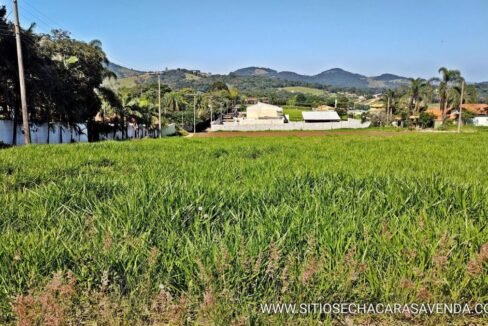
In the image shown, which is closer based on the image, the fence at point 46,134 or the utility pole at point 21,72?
the utility pole at point 21,72

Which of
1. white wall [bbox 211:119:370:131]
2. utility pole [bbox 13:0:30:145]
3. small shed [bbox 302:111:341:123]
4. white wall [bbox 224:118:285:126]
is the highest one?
utility pole [bbox 13:0:30:145]

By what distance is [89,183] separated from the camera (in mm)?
5531

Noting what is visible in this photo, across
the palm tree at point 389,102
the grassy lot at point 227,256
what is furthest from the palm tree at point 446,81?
the grassy lot at point 227,256

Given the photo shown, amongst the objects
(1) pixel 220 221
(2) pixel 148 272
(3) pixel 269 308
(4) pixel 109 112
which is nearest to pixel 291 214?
(1) pixel 220 221

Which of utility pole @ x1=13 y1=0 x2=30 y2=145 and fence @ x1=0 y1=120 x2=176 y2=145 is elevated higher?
utility pole @ x1=13 y1=0 x2=30 y2=145

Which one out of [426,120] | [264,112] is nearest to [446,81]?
[426,120]

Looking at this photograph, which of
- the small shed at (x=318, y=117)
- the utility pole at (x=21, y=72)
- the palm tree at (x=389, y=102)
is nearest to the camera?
the utility pole at (x=21, y=72)

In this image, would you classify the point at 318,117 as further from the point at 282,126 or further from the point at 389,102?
A: the point at 282,126

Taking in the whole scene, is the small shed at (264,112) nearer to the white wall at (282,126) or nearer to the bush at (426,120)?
the white wall at (282,126)

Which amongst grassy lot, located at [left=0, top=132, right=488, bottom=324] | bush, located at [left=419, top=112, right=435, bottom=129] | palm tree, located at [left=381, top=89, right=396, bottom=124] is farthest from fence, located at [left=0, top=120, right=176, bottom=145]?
palm tree, located at [left=381, top=89, right=396, bottom=124]

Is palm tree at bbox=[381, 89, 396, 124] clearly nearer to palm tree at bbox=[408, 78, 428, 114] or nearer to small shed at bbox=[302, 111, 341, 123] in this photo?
palm tree at bbox=[408, 78, 428, 114]

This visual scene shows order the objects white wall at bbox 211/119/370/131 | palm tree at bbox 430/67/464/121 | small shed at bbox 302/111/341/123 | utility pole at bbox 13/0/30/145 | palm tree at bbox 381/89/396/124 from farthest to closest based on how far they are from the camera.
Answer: small shed at bbox 302/111/341/123 < palm tree at bbox 381/89/396/124 < white wall at bbox 211/119/370/131 < palm tree at bbox 430/67/464/121 < utility pole at bbox 13/0/30/145

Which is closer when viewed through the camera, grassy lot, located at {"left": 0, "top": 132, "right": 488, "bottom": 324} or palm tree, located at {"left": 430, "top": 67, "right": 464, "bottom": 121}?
grassy lot, located at {"left": 0, "top": 132, "right": 488, "bottom": 324}

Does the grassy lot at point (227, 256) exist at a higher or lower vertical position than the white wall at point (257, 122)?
higher
